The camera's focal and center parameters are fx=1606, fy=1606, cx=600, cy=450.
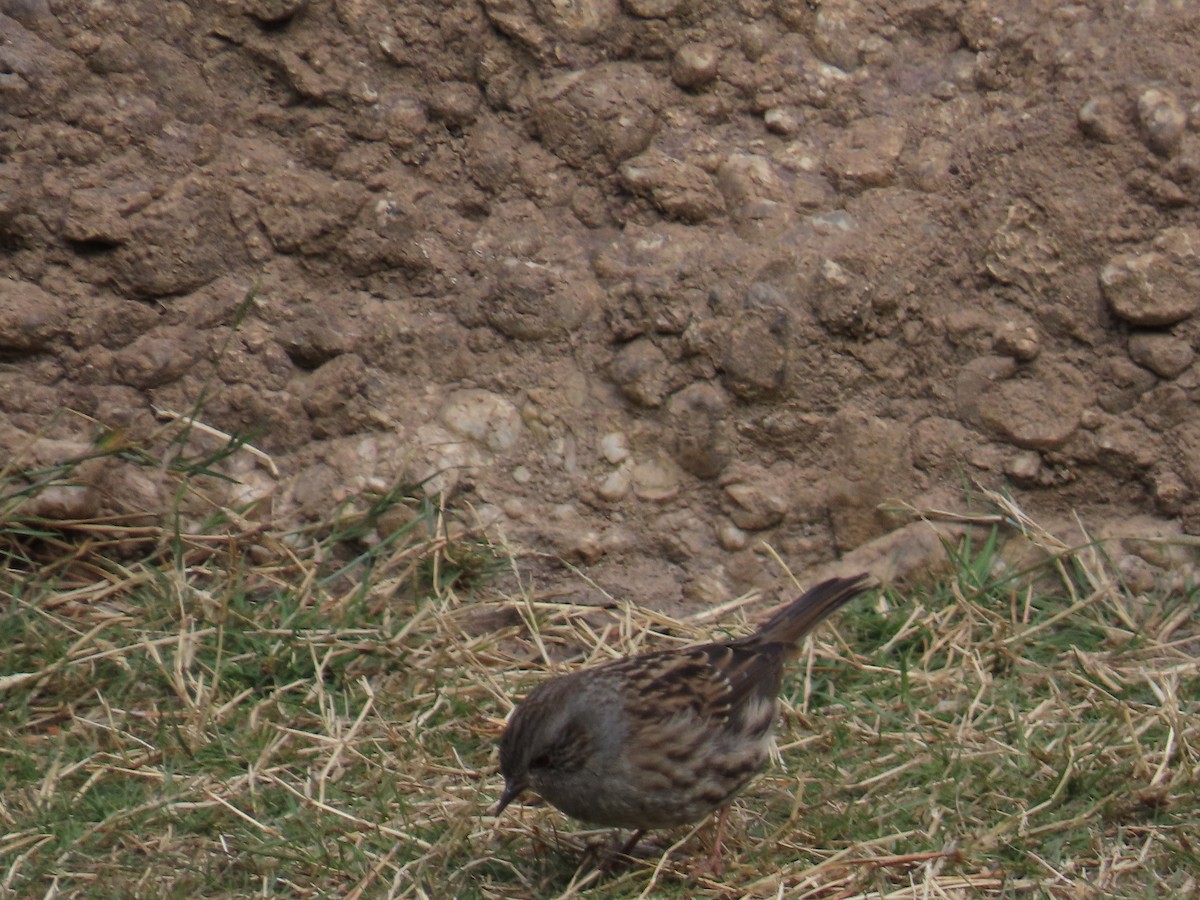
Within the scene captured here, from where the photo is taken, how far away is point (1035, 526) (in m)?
5.32

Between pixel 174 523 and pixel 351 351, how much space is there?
0.81m

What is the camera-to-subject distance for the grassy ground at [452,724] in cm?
407

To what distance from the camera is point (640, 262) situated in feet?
17.6

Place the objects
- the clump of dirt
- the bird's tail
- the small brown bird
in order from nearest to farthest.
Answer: the small brown bird
the bird's tail
the clump of dirt

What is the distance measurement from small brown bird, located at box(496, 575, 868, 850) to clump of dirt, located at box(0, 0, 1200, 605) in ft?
3.23

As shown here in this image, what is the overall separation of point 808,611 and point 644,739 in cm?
79

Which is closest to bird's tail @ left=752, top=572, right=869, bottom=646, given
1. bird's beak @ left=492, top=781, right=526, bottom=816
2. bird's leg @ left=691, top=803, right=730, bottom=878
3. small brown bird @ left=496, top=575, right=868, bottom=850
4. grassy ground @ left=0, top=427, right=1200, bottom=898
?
small brown bird @ left=496, top=575, right=868, bottom=850

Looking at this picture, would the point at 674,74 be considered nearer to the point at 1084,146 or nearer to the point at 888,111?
the point at 888,111

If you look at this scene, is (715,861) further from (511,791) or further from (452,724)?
(452,724)

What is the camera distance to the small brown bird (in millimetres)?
4027

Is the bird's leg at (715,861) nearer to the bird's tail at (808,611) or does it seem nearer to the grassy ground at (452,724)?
the grassy ground at (452,724)

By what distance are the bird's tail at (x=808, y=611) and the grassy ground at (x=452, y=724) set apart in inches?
11.2

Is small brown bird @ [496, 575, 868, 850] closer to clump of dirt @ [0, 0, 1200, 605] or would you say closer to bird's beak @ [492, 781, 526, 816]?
bird's beak @ [492, 781, 526, 816]

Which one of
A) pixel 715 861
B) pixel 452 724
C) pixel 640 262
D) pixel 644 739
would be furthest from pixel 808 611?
pixel 640 262
